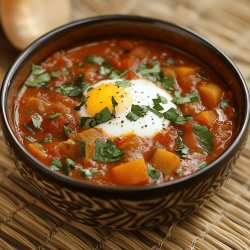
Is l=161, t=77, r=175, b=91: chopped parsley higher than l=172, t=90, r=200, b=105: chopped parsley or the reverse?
the reverse

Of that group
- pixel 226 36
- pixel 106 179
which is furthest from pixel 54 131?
pixel 226 36

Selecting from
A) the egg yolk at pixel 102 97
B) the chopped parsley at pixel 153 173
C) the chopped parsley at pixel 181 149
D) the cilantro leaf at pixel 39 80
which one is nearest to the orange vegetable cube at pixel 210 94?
the chopped parsley at pixel 181 149

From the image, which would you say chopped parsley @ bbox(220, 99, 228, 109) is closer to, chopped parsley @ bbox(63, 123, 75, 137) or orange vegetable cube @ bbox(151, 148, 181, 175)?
orange vegetable cube @ bbox(151, 148, 181, 175)

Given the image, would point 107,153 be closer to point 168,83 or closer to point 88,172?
point 88,172

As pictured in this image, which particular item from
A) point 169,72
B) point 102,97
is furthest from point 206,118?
point 102,97

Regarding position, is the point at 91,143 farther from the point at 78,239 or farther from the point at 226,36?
the point at 226,36

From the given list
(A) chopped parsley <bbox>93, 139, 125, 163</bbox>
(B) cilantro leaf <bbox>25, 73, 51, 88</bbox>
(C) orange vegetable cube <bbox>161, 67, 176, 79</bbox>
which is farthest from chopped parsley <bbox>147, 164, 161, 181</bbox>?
(B) cilantro leaf <bbox>25, 73, 51, 88</bbox>
